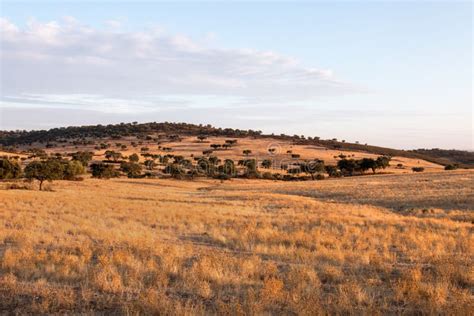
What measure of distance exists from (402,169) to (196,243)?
103 meters

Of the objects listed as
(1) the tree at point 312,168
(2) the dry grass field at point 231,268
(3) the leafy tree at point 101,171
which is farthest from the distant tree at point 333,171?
(2) the dry grass field at point 231,268

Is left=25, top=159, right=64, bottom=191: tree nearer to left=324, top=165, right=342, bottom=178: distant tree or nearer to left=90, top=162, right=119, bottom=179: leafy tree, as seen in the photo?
left=90, top=162, right=119, bottom=179: leafy tree

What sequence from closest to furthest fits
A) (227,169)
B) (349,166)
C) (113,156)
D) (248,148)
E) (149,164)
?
(149,164) < (227,169) < (349,166) < (113,156) < (248,148)

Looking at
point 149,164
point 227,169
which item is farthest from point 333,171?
point 149,164

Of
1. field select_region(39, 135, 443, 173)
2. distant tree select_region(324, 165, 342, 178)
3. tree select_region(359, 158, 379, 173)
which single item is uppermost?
field select_region(39, 135, 443, 173)

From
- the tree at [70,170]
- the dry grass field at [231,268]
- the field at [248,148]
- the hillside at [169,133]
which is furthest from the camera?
the hillside at [169,133]

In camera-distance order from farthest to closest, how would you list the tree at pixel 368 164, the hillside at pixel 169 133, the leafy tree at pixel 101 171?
the hillside at pixel 169 133, the tree at pixel 368 164, the leafy tree at pixel 101 171

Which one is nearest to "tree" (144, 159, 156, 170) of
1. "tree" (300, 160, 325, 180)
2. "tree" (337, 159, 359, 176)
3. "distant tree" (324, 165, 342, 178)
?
"tree" (300, 160, 325, 180)

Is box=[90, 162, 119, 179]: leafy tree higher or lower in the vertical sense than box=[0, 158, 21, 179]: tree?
lower

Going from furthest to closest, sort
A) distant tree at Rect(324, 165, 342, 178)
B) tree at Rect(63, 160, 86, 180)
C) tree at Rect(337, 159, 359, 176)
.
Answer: tree at Rect(337, 159, 359, 176) → distant tree at Rect(324, 165, 342, 178) → tree at Rect(63, 160, 86, 180)

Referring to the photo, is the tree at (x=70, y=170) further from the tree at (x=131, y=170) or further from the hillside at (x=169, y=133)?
the hillside at (x=169, y=133)

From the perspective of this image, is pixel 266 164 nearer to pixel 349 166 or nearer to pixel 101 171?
pixel 349 166

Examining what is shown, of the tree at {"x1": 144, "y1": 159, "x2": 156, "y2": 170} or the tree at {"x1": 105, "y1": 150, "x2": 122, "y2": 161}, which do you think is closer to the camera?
the tree at {"x1": 144, "y1": 159, "x2": 156, "y2": 170}

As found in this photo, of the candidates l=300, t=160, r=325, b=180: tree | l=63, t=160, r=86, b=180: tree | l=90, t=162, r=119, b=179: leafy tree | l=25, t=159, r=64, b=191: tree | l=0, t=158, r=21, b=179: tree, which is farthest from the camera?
l=300, t=160, r=325, b=180: tree
